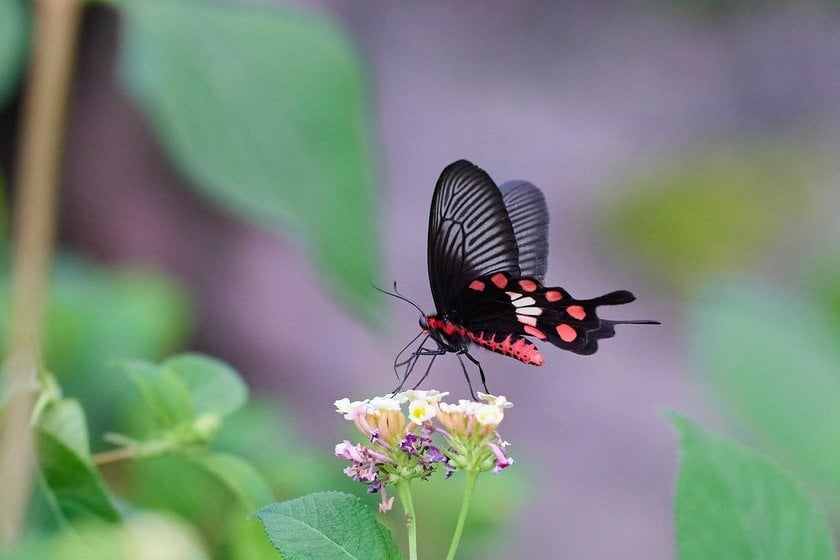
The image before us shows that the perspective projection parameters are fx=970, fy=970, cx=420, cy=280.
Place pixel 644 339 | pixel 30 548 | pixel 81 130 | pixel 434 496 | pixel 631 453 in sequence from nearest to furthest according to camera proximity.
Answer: pixel 30 548 → pixel 434 496 → pixel 81 130 → pixel 631 453 → pixel 644 339

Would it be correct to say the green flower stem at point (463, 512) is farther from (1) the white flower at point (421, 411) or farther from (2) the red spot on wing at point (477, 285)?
(2) the red spot on wing at point (477, 285)

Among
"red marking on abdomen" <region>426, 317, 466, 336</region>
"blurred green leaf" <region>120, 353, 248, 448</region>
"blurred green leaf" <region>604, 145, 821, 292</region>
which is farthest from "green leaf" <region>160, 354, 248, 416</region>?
"blurred green leaf" <region>604, 145, 821, 292</region>

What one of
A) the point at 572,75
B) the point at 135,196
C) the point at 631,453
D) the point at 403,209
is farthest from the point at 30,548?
the point at 572,75

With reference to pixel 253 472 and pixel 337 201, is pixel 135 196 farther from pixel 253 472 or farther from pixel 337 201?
pixel 253 472

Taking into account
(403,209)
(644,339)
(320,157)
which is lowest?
(644,339)

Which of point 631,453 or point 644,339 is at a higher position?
point 644,339

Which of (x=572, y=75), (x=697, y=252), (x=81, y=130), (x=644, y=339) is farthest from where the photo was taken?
(x=572, y=75)

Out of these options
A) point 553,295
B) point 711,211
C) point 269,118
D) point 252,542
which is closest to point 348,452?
point 252,542
